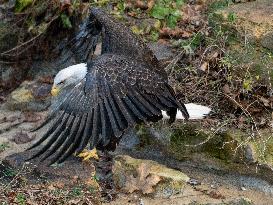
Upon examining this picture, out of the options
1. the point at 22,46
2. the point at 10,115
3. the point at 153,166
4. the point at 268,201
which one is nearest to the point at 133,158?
the point at 153,166

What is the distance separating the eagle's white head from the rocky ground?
2.23 feet

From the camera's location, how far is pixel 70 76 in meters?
4.82

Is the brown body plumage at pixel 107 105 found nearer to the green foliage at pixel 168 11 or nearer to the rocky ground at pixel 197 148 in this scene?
the rocky ground at pixel 197 148

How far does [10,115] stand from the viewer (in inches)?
252

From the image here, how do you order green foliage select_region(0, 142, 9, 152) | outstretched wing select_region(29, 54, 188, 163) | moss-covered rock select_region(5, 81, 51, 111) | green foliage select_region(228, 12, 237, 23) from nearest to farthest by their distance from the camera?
outstretched wing select_region(29, 54, 188, 163) → green foliage select_region(0, 142, 9, 152) → green foliage select_region(228, 12, 237, 23) → moss-covered rock select_region(5, 81, 51, 111)

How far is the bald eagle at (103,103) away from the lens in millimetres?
Result: 4117

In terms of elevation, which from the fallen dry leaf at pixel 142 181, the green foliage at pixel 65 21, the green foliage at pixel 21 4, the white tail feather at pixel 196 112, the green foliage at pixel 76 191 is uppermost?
the green foliage at pixel 21 4

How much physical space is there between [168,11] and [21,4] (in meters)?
1.73

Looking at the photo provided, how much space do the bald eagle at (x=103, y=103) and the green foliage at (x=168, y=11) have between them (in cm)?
192

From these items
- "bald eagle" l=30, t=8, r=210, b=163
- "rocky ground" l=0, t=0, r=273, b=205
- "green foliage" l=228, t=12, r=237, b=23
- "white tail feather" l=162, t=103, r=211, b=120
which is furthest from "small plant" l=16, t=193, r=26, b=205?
"green foliage" l=228, t=12, r=237, b=23

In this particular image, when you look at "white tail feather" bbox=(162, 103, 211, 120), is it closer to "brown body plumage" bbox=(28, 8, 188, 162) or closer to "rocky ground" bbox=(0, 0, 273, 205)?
"rocky ground" bbox=(0, 0, 273, 205)

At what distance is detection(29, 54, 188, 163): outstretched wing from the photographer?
4.11 metres

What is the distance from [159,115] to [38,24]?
305 centimetres

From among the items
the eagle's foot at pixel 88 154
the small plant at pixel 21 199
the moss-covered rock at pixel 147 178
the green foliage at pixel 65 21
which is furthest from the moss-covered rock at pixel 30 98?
the small plant at pixel 21 199
